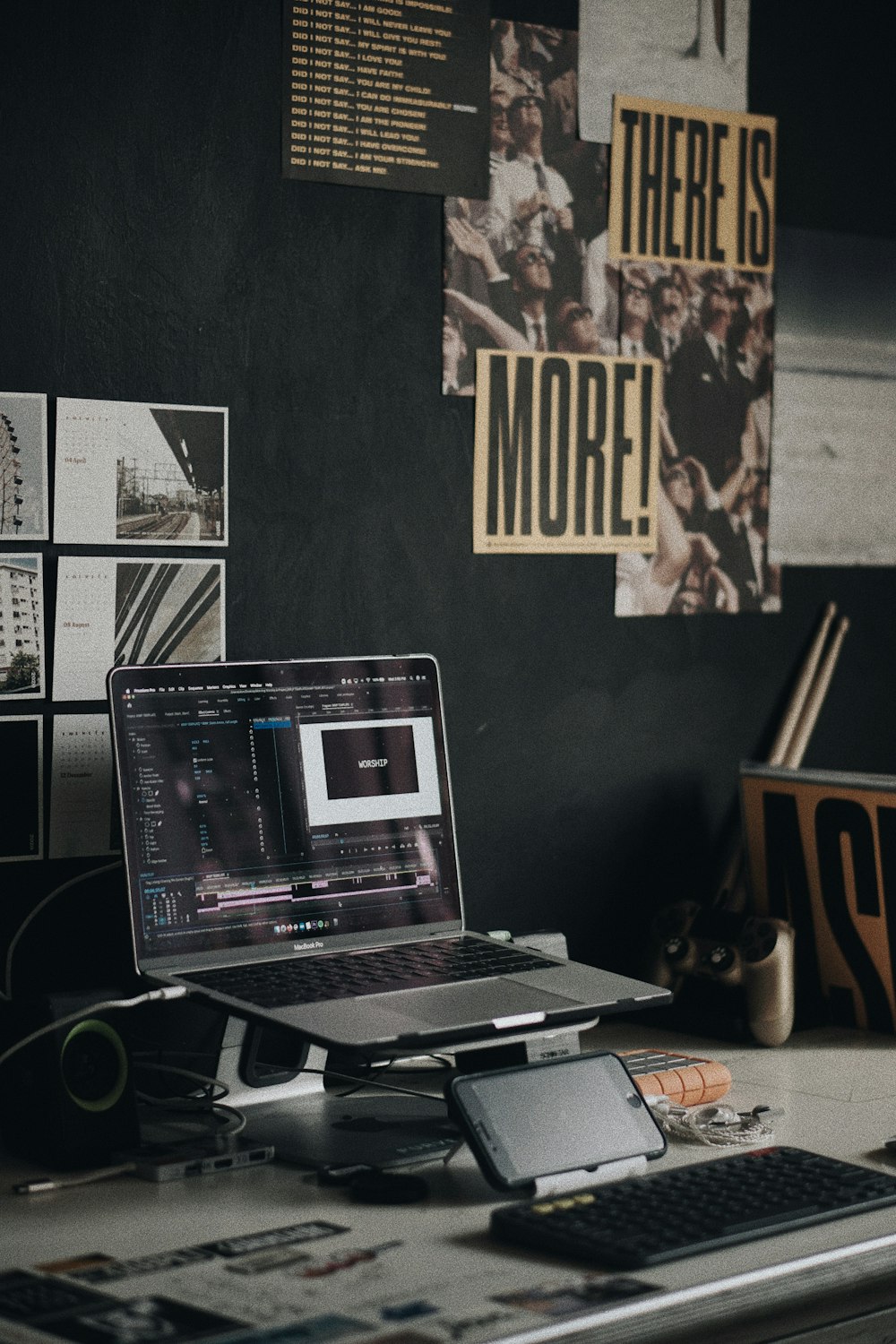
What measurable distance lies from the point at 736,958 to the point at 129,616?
84 centimetres

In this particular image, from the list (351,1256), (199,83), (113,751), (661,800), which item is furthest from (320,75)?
(351,1256)

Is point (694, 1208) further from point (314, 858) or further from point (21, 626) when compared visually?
point (21, 626)

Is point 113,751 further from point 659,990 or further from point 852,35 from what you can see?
point 852,35

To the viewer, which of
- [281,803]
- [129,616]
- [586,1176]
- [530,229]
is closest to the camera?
[586,1176]

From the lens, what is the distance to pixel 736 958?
217 cm

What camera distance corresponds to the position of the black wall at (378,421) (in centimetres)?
192

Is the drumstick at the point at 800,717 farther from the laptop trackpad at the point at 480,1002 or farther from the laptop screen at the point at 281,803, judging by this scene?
the laptop trackpad at the point at 480,1002

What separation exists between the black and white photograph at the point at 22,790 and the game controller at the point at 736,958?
81 centimetres

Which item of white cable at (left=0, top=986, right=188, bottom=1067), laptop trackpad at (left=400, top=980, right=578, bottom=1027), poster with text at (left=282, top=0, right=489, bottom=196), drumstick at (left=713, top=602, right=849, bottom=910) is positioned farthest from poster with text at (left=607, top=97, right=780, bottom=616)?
white cable at (left=0, top=986, right=188, bottom=1067)

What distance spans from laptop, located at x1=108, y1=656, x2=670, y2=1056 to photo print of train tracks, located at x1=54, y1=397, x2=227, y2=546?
24 centimetres

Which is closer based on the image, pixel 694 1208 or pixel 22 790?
pixel 694 1208

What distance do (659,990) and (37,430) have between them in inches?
34.2

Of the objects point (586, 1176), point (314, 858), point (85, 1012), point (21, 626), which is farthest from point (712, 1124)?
point (21, 626)

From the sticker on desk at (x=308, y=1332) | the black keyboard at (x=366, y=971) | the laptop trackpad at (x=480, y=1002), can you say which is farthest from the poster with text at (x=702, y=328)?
the sticker on desk at (x=308, y=1332)
